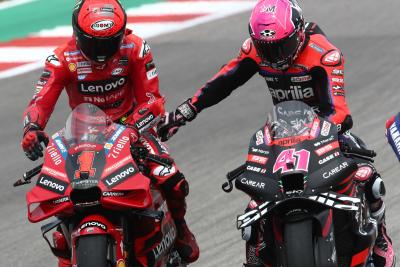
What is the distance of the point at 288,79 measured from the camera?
338 inches

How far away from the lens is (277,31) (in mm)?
8188

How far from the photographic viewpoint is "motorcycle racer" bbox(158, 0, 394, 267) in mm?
8203

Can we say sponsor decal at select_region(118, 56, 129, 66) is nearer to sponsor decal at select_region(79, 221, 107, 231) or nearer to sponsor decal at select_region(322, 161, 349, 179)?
sponsor decal at select_region(79, 221, 107, 231)

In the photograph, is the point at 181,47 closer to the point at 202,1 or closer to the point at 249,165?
the point at 202,1

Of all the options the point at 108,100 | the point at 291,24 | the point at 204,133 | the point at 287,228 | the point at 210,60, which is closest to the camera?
the point at 287,228

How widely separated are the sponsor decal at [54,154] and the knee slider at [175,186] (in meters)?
0.92

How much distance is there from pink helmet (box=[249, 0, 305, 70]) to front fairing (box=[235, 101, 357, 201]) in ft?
2.19

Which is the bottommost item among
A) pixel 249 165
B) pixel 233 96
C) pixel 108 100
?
pixel 233 96

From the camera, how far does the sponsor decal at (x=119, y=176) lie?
756 cm

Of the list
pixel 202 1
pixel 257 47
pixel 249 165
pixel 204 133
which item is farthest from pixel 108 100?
pixel 202 1

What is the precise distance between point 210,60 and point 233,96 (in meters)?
1.50

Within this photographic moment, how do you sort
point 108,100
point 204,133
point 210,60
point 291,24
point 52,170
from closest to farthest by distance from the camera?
point 52,170 → point 291,24 → point 108,100 → point 204,133 → point 210,60

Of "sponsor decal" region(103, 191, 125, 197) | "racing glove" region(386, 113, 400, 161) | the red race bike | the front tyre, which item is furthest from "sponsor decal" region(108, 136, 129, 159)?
"racing glove" region(386, 113, 400, 161)

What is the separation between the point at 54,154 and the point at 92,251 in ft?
2.43
